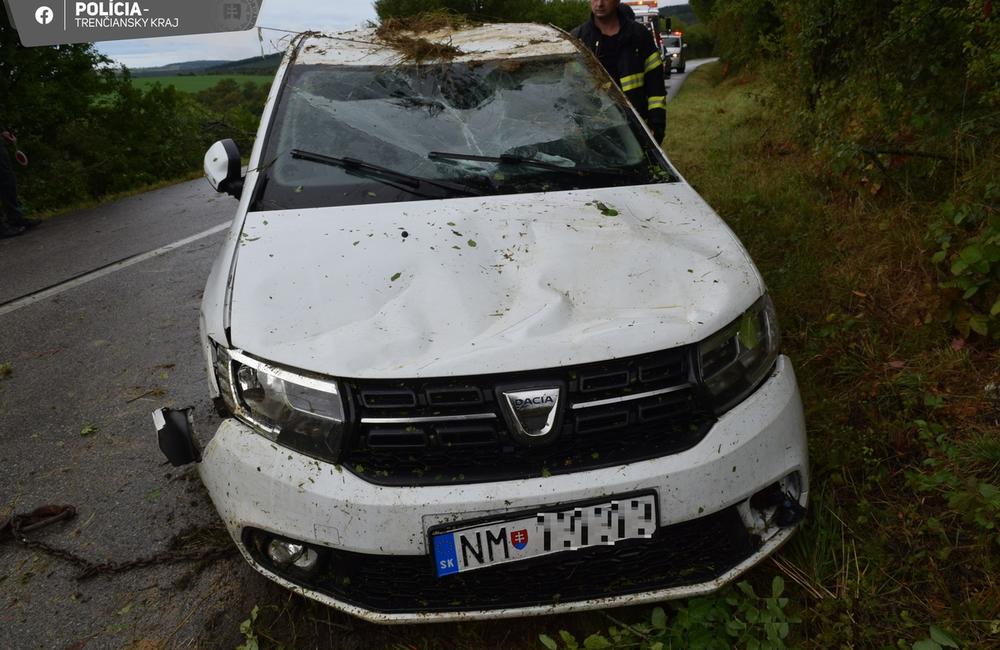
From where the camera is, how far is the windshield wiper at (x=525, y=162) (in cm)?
277

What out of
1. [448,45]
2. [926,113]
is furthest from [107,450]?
[926,113]

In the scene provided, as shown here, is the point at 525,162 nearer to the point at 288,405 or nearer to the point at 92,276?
the point at 288,405

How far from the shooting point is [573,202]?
2559 mm

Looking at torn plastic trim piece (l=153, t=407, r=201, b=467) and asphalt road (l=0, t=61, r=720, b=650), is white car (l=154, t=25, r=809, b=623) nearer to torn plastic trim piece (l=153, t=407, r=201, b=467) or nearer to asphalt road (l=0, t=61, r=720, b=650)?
torn plastic trim piece (l=153, t=407, r=201, b=467)

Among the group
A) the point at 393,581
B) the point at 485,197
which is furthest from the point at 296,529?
the point at 485,197

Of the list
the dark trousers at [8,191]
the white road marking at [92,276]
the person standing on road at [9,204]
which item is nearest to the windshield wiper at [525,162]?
the white road marking at [92,276]

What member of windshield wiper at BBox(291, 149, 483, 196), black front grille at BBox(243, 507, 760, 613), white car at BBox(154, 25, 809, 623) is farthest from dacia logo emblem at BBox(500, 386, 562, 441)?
windshield wiper at BBox(291, 149, 483, 196)

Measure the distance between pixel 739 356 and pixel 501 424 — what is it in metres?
0.70

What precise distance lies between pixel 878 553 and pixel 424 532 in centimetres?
141

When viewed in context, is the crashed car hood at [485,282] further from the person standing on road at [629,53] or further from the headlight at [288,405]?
the person standing on road at [629,53]

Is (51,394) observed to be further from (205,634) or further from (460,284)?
(460,284)

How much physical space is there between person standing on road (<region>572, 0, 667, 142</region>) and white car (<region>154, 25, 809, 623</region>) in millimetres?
3158

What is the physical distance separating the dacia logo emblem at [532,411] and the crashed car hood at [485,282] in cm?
7

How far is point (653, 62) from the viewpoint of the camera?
522 cm
